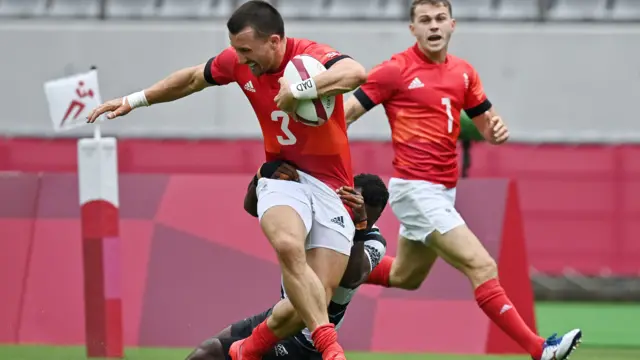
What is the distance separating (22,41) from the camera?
1797 cm

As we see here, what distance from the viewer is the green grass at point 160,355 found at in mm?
8250

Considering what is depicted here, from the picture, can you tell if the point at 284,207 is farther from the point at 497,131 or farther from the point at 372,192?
the point at 497,131

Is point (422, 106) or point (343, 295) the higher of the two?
point (422, 106)

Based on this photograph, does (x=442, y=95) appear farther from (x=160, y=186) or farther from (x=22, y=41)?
(x=22, y=41)

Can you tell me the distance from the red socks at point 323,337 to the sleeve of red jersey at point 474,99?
2.81 metres

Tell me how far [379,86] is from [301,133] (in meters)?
1.92

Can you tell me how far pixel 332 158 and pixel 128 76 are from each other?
1143cm

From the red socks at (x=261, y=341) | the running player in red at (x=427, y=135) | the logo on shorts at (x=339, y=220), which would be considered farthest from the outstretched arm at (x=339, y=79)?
the running player in red at (x=427, y=135)

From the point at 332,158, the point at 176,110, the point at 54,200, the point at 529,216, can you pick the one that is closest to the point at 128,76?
the point at 176,110

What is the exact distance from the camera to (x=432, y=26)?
8.59m

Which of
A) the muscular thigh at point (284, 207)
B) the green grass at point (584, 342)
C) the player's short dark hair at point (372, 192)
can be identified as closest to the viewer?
the muscular thigh at point (284, 207)

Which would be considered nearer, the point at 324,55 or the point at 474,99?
the point at 324,55

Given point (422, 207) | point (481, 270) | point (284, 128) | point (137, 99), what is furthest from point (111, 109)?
point (481, 270)

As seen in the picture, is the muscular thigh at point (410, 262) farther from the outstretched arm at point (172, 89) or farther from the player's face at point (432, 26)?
the outstretched arm at point (172, 89)
